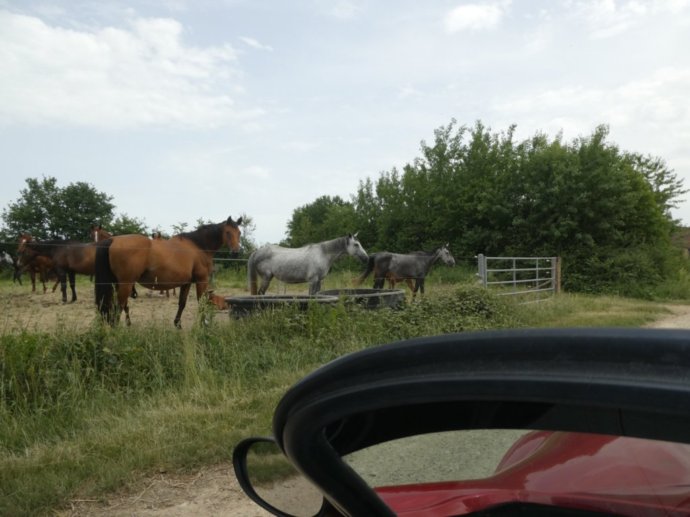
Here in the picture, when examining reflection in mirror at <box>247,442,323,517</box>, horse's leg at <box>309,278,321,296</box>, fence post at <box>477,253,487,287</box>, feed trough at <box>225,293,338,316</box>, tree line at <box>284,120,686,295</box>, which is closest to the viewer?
reflection in mirror at <box>247,442,323,517</box>

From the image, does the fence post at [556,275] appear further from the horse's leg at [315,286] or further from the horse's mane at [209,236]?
the horse's mane at [209,236]

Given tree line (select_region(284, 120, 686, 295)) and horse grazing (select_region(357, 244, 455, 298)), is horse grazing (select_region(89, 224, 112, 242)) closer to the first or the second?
horse grazing (select_region(357, 244, 455, 298))

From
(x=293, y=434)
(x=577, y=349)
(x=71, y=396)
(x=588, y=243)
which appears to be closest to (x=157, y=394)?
(x=71, y=396)

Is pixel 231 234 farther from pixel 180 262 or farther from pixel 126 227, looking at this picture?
pixel 126 227

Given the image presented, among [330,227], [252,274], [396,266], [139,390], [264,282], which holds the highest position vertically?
[330,227]

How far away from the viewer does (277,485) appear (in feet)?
3.92

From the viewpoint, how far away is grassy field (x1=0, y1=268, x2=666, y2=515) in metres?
3.05

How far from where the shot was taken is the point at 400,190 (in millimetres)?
27359

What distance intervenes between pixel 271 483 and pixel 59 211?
46342 millimetres

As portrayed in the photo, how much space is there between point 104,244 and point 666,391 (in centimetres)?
825

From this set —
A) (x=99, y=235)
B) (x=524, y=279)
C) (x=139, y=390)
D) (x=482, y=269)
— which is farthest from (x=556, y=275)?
(x=139, y=390)

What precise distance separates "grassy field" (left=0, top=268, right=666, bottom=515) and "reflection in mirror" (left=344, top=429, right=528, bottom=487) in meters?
2.40

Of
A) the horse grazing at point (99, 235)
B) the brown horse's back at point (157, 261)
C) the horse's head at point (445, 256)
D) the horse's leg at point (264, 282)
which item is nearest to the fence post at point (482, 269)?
the horse's head at point (445, 256)

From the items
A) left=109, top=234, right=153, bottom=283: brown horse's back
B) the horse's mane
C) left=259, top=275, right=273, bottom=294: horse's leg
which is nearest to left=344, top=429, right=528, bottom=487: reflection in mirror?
left=109, top=234, right=153, bottom=283: brown horse's back
